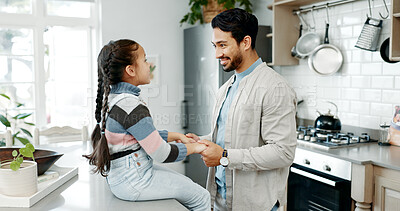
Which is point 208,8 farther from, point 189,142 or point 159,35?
point 189,142

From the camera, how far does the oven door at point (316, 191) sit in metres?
2.13

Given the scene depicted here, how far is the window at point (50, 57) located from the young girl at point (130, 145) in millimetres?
2539

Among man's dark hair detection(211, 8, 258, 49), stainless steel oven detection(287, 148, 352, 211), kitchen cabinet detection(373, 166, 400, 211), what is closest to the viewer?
man's dark hair detection(211, 8, 258, 49)

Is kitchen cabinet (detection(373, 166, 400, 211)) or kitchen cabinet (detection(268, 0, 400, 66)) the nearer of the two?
kitchen cabinet (detection(373, 166, 400, 211))

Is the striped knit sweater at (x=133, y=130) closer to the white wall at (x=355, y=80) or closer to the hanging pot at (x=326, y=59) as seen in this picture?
the white wall at (x=355, y=80)

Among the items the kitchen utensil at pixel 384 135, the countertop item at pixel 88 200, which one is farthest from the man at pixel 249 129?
the kitchen utensil at pixel 384 135

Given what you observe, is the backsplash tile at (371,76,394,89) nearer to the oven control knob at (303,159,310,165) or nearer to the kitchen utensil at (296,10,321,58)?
the kitchen utensil at (296,10,321,58)

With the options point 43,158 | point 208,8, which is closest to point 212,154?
point 43,158

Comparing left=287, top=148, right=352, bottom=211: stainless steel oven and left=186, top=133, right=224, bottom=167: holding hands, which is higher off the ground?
left=186, top=133, right=224, bottom=167: holding hands

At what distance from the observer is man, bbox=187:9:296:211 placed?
1.51m

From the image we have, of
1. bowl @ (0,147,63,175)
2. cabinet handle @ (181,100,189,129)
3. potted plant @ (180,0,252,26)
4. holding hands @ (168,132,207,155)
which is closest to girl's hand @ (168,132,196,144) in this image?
holding hands @ (168,132,207,155)

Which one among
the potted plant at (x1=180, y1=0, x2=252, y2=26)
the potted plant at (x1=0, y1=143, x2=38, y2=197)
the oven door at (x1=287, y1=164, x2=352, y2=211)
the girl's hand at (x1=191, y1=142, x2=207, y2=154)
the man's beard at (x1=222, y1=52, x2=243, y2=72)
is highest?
the potted plant at (x1=180, y1=0, x2=252, y2=26)

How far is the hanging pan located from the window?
2172mm

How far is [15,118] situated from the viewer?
10.9 ft
